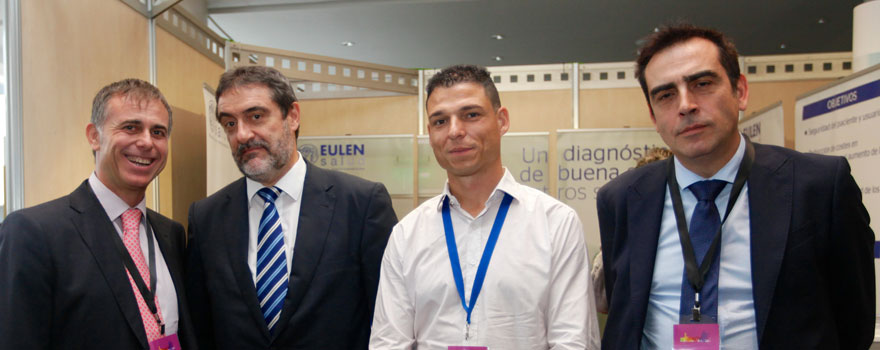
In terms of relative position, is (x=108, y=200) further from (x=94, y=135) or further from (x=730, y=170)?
(x=730, y=170)

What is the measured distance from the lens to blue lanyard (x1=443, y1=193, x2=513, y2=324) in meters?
1.68

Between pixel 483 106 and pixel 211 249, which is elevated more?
pixel 483 106

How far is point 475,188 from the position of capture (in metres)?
1.84

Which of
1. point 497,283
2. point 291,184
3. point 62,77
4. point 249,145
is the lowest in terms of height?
point 497,283

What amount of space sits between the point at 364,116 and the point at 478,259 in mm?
3077

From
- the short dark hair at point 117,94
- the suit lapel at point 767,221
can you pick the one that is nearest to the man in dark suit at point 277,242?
the short dark hair at point 117,94

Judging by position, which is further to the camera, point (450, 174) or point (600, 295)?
point (600, 295)

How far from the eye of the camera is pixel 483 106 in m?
1.82

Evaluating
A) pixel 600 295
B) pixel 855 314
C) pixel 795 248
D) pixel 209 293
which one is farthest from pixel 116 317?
pixel 855 314

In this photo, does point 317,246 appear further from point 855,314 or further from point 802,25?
point 802,25

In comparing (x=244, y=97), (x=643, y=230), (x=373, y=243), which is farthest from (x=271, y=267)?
(x=643, y=230)

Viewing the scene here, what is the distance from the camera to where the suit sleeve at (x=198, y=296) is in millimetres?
2027

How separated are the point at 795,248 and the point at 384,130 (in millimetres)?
3531

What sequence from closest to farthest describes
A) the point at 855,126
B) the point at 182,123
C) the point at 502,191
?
the point at 502,191, the point at 855,126, the point at 182,123
